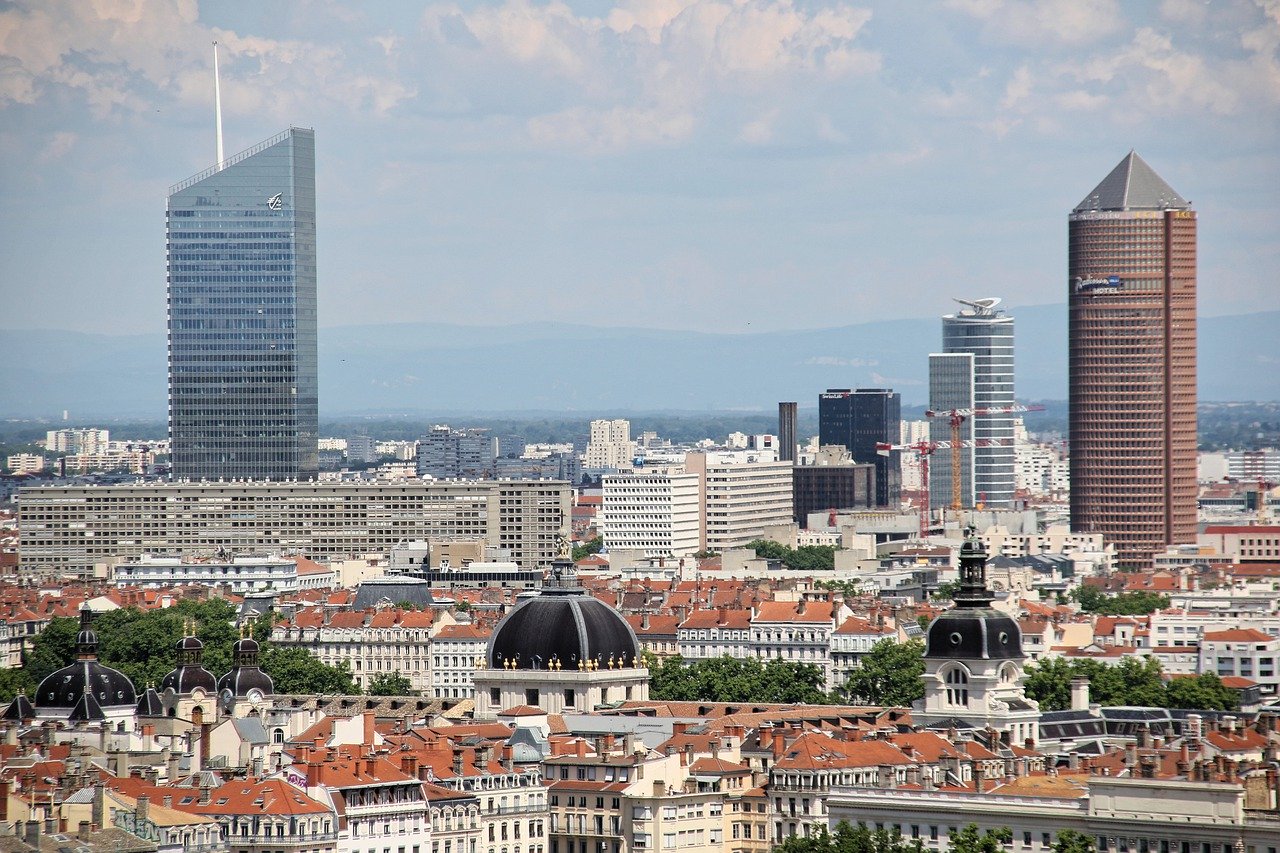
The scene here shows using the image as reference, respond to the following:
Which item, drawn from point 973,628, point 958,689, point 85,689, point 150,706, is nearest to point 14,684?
point 85,689

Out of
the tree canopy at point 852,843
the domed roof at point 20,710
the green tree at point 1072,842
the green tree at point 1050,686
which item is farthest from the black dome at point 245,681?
the green tree at point 1072,842

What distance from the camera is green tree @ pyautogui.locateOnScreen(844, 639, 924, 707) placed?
132 meters

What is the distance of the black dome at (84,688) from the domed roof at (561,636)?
609 inches

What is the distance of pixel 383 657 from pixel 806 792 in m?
71.5

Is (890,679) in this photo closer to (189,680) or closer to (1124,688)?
(1124,688)

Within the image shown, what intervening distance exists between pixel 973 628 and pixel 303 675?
4247cm

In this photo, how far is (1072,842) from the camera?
80.5 m

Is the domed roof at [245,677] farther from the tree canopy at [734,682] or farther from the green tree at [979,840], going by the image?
the green tree at [979,840]

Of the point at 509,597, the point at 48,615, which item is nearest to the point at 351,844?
the point at 48,615

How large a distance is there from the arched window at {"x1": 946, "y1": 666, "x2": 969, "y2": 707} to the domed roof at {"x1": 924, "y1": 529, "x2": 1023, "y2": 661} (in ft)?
1.80

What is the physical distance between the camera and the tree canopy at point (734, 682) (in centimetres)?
13350

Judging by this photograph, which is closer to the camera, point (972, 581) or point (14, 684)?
point (972, 581)

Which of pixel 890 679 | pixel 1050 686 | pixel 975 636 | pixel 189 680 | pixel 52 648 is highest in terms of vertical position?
pixel 975 636

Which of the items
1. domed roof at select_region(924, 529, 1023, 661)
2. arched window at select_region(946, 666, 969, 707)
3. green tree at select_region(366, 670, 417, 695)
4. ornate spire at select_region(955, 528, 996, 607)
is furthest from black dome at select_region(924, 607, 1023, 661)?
green tree at select_region(366, 670, 417, 695)
